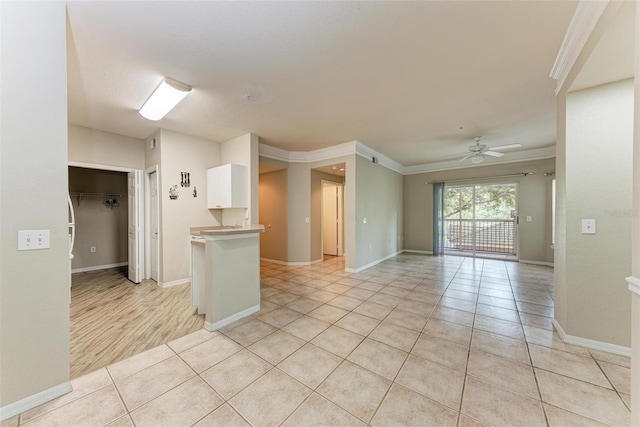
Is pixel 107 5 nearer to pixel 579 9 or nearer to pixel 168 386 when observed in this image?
pixel 168 386

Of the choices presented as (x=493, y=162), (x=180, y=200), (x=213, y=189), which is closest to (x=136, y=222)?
(x=180, y=200)

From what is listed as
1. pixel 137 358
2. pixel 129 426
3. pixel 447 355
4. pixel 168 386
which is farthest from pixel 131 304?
pixel 447 355

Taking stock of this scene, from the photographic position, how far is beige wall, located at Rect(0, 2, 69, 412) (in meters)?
1.38

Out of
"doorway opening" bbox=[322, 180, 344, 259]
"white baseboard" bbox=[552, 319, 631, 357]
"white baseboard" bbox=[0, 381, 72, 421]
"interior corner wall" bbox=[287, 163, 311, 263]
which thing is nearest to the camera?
"white baseboard" bbox=[0, 381, 72, 421]

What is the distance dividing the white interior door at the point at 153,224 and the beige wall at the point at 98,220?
199 cm

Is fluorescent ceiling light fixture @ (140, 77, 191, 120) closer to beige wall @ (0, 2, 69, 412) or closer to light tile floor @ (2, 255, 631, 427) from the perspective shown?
beige wall @ (0, 2, 69, 412)

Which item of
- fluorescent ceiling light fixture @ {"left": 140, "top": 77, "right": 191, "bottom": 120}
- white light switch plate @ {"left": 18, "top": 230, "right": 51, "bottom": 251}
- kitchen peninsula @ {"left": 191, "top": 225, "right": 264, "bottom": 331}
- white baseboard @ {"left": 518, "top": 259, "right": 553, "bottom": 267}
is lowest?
white baseboard @ {"left": 518, "top": 259, "right": 553, "bottom": 267}

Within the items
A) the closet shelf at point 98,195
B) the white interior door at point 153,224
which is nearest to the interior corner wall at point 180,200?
the white interior door at point 153,224

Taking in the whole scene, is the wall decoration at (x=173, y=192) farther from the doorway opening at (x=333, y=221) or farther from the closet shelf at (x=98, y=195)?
the doorway opening at (x=333, y=221)

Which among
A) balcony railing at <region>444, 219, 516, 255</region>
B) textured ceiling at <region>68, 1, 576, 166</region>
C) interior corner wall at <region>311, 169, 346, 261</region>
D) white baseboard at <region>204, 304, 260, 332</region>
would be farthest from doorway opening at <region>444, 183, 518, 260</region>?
white baseboard at <region>204, 304, 260, 332</region>

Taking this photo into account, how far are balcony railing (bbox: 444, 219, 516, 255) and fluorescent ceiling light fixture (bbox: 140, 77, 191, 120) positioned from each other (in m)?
7.22

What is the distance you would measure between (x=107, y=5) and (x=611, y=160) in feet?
13.5

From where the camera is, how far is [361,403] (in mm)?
1480

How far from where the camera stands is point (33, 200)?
146cm
